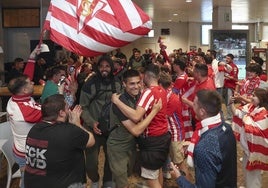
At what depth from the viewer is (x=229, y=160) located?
2201 mm

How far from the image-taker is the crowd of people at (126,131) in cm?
225

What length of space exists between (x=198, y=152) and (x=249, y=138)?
174 cm

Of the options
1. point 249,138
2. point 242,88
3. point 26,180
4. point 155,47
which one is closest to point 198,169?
point 26,180

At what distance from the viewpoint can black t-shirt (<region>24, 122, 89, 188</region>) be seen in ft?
7.94

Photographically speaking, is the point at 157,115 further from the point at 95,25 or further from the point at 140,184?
the point at 140,184

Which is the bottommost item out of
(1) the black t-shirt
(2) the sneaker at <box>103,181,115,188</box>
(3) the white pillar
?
(2) the sneaker at <box>103,181,115,188</box>

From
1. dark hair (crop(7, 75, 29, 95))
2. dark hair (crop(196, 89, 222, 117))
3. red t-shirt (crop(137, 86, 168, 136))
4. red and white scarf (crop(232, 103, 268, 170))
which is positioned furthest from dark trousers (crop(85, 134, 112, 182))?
dark hair (crop(196, 89, 222, 117))

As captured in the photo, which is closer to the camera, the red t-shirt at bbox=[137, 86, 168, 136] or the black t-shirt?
the black t-shirt

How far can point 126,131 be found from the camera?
3.51m

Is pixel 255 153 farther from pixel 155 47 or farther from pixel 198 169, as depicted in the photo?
pixel 155 47

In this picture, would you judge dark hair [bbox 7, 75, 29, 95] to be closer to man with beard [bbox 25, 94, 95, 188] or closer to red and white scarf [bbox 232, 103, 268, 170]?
man with beard [bbox 25, 94, 95, 188]

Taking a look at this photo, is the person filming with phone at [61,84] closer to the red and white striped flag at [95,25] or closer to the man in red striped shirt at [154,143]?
the red and white striped flag at [95,25]

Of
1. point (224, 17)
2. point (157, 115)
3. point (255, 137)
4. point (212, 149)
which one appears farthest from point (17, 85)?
point (224, 17)

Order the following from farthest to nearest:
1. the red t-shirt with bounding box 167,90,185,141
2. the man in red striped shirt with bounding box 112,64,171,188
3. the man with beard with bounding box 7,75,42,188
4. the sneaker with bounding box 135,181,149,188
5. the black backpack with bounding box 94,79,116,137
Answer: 1. the sneaker with bounding box 135,181,149,188
2. the red t-shirt with bounding box 167,90,185,141
3. the black backpack with bounding box 94,79,116,137
4. the man with beard with bounding box 7,75,42,188
5. the man in red striped shirt with bounding box 112,64,171,188
